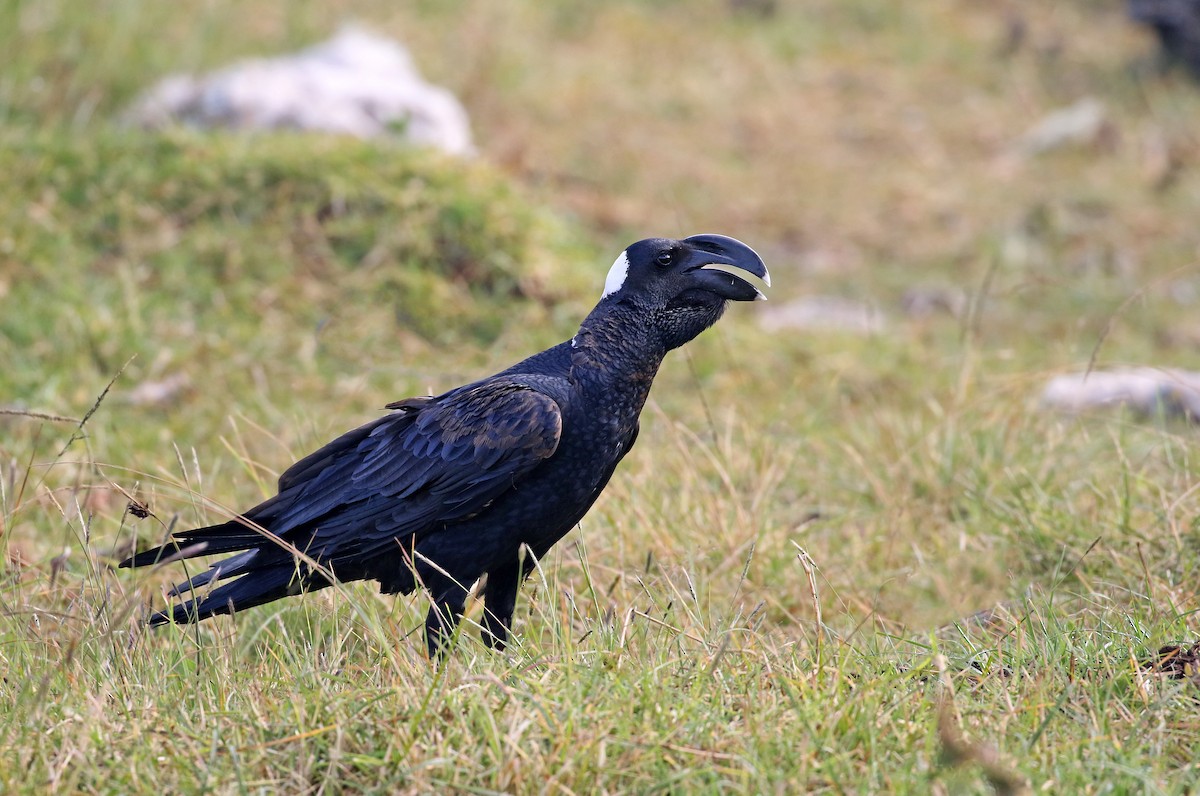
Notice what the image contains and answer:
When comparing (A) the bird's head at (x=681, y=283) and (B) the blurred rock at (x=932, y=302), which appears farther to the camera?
(B) the blurred rock at (x=932, y=302)

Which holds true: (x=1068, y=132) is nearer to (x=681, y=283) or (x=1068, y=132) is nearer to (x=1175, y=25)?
(x=1175, y=25)

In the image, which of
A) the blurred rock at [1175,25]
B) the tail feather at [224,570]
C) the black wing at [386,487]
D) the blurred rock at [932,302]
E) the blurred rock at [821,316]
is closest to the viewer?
the black wing at [386,487]

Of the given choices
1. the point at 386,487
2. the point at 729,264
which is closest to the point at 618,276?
the point at 729,264

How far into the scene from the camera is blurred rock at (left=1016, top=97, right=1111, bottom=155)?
9.51 meters

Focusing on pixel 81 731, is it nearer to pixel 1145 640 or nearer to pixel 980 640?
pixel 980 640

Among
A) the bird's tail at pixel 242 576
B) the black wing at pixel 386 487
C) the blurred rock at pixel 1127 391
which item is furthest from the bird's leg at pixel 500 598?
the blurred rock at pixel 1127 391

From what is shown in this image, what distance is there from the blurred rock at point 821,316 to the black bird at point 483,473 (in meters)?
3.48

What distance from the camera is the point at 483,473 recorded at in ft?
10.3

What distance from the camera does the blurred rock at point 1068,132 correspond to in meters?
9.51

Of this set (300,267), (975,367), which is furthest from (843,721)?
(300,267)

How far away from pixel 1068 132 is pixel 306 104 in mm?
5471

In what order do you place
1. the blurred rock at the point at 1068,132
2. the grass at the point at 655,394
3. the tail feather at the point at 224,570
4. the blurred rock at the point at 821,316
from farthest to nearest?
the blurred rock at the point at 1068,132 → the blurred rock at the point at 821,316 → the tail feather at the point at 224,570 → the grass at the point at 655,394

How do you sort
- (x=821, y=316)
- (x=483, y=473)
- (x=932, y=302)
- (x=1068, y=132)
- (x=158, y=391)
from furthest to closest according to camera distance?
(x=1068, y=132), (x=932, y=302), (x=821, y=316), (x=158, y=391), (x=483, y=473)

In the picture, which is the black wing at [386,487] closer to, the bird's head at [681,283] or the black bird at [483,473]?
the black bird at [483,473]
